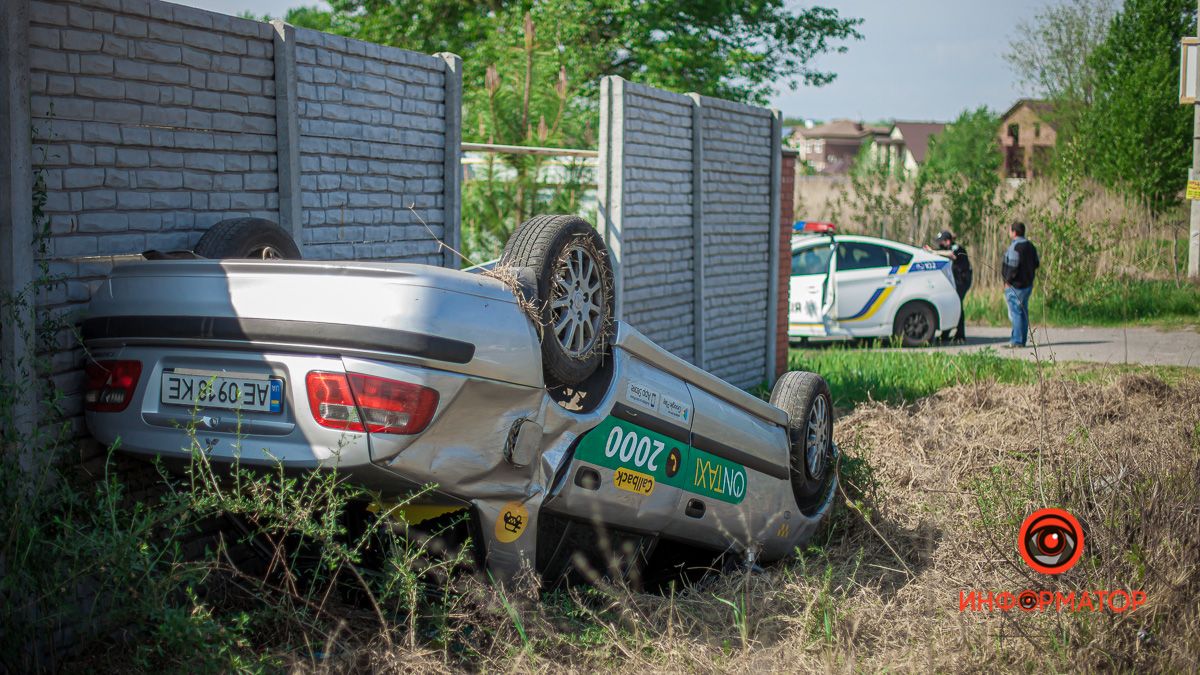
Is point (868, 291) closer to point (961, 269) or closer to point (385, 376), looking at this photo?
point (961, 269)

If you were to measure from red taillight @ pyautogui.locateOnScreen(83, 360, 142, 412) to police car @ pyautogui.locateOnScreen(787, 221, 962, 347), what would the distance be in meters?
12.6

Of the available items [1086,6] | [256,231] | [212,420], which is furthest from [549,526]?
[1086,6]

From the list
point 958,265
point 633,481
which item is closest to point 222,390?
point 633,481

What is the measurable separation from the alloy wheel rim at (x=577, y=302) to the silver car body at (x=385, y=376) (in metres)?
0.16

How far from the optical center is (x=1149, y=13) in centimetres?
2792

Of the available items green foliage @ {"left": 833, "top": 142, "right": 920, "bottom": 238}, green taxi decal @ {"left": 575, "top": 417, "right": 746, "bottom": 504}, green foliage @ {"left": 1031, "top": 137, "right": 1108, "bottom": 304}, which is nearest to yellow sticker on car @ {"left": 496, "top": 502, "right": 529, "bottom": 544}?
green taxi decal @ {"left": 575, "top": 417, "right": 746, "bottom": 504}

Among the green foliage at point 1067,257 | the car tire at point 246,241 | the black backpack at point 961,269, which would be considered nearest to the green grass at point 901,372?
the black backpack at point 961,269

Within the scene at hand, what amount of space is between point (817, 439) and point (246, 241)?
128 inches

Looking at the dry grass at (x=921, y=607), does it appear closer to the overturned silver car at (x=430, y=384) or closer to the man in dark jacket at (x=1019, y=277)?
the overturned silver car at (x=430, y=384)

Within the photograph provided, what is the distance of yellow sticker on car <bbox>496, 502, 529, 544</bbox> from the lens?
3867 mm

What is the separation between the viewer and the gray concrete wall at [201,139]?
3.97 metres

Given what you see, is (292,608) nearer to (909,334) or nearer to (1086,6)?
(909,334)

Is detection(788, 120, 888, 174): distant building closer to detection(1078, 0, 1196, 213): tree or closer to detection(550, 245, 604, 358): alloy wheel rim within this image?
detection(1078, 0, 1196, 213): tree

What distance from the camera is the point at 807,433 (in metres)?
5.91
